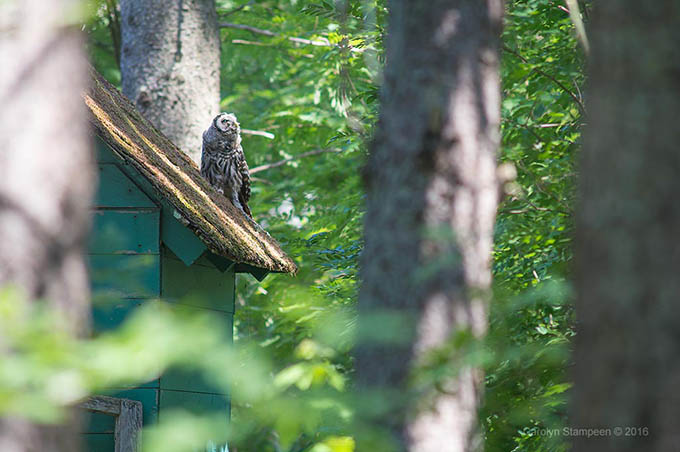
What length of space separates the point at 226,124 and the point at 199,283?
6.60 ft

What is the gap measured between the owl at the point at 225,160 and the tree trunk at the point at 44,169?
191 inches

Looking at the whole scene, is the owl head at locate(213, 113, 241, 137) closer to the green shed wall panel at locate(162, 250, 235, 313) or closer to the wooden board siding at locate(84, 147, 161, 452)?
the green shed wall panel at locate(162, 250, 235, 313)

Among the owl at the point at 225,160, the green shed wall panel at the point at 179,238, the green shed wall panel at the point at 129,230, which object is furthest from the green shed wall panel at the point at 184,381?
the owl at the point at 225,160

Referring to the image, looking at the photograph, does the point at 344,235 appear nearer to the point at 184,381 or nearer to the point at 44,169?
the point at 184,381

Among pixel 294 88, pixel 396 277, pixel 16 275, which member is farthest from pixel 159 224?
pixel 294 88

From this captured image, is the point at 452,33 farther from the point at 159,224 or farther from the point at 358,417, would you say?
the point at 159,224

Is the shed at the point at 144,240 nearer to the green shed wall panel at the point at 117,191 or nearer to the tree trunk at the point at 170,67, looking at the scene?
the green shed wall panel at the point at 117,191

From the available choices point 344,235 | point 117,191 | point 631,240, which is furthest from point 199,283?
point 631,240

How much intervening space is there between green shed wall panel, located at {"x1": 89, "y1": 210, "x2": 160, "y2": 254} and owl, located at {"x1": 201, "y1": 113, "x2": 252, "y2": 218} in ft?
6.89

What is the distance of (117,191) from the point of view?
535 centimetres

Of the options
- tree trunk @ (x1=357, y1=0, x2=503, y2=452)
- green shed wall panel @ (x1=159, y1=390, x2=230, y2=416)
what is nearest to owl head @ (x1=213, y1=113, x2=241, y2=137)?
green shed wall panel @ (x1=159, y1=390, x2=230, y2=416)

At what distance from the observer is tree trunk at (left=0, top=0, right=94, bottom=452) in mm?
2342

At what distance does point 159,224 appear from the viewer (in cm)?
531

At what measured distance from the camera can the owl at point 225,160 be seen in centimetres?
740
